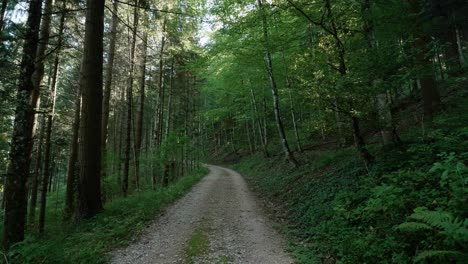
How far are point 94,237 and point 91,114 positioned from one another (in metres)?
3.52

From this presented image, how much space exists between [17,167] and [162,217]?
451cm

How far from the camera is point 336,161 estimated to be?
11242 mm

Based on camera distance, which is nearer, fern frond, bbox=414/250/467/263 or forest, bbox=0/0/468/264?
fern frond, bbox=414/250/467/263

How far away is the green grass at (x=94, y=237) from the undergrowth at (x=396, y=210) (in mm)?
4014

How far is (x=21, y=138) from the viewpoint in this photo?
502 centimetres

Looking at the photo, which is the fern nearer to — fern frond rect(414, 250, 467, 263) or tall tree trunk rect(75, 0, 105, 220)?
fern frond rect(414, 250, 467, 263)

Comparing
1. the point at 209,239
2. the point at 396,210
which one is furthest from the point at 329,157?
the point at 209,239

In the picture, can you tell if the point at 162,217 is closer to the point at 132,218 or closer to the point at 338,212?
the point at 132,218

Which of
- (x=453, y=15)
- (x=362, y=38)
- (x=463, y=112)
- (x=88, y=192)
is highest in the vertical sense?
(x=453, y=15)

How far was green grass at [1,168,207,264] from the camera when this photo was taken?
15.3 feet

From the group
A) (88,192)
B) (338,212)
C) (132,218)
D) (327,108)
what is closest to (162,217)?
(132,218)

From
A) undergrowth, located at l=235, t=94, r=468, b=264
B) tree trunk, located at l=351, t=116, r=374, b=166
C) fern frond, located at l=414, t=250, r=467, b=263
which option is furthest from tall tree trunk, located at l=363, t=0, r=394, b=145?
fern frond, located at l=414, t=250, r=467, b=263

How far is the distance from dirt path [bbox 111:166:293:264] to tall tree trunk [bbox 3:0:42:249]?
1.94 meters

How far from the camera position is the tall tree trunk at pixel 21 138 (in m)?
4.98
